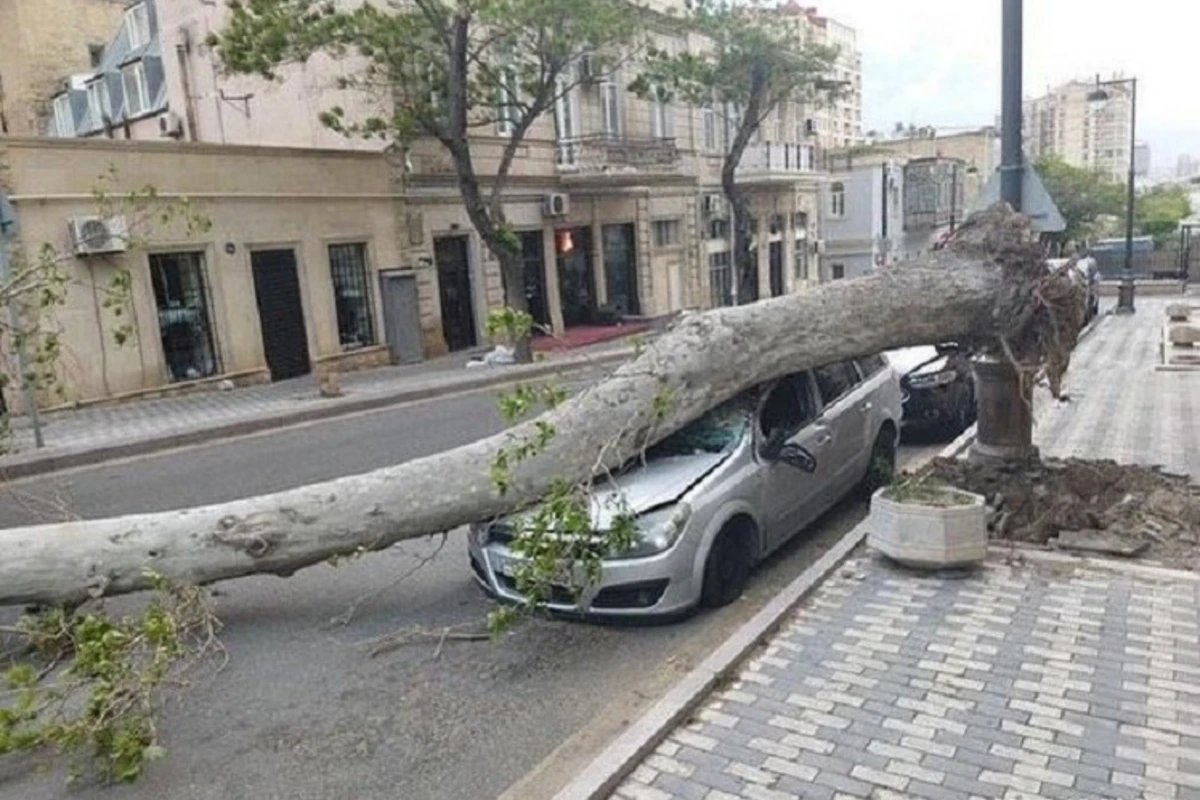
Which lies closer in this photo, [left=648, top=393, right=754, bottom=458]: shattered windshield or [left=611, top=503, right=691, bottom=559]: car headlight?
[left=611, top=503, right=691, bottom=559]: car headlight

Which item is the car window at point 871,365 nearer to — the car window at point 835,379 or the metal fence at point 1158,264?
the car window at point 835,379

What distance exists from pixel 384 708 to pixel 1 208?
10449 millimetres

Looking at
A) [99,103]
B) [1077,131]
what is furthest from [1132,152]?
[1077,131]

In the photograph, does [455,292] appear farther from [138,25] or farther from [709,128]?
[709,128]

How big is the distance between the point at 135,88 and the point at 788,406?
81.3 feet

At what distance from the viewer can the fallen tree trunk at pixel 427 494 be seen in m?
5.46

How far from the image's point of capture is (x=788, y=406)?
22.1ft

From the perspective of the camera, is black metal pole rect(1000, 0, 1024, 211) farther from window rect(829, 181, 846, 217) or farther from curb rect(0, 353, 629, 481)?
window rect(829, 181, 846, 217)

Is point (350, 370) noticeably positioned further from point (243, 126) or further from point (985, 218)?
point (985, 218)

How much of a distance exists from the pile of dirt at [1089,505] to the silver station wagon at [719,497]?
93cm

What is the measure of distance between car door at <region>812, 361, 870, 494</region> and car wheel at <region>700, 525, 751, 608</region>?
141 centimetres

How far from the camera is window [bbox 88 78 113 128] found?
2558cm

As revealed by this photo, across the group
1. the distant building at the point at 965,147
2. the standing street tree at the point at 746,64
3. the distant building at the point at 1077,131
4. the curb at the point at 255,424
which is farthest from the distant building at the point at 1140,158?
the distant building at the point at 1077,131

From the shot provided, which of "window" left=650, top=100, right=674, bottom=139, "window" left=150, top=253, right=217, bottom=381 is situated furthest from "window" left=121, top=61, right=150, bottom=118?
"window" left=650, top=100, right=674, bottom=139
